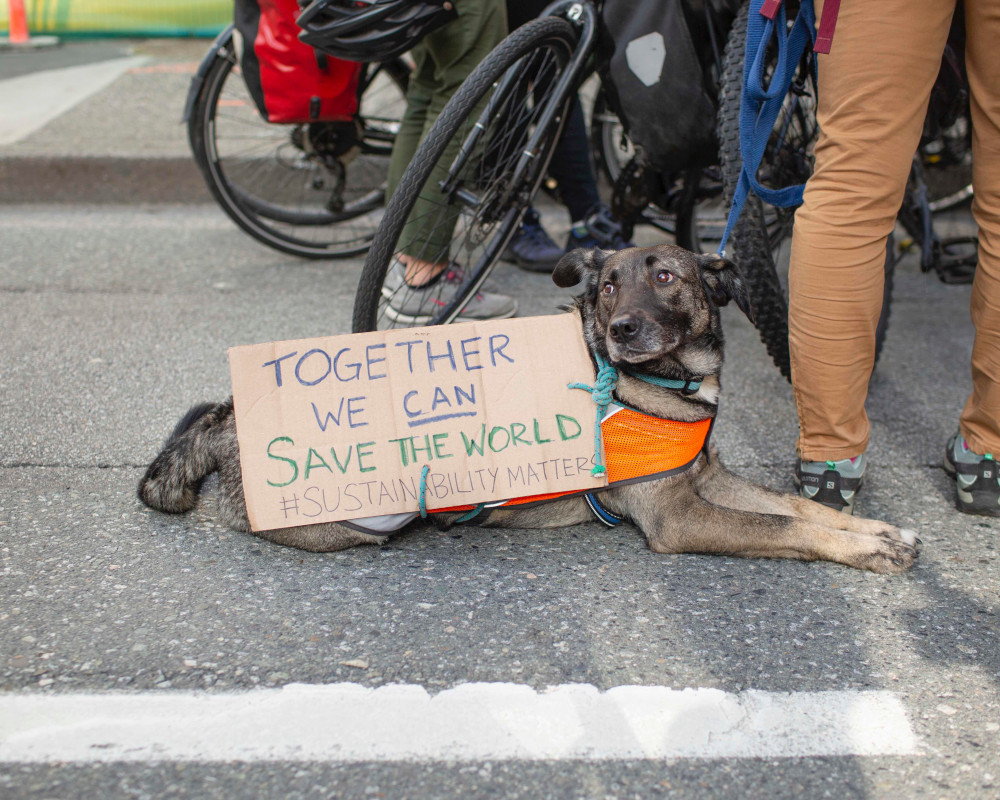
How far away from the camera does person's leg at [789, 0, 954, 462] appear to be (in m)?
2.31

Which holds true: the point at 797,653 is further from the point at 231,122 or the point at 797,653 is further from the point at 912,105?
the point at 231,122

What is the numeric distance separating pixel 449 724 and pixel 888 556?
138cm

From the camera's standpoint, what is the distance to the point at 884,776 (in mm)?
1751

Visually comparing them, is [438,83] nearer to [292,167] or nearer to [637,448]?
[292,167]

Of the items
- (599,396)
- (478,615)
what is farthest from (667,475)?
(478,615)

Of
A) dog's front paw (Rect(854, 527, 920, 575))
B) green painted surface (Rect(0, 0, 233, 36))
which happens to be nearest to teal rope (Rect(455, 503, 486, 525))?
dog's front paw (Rect(854, 527, 920, 575))

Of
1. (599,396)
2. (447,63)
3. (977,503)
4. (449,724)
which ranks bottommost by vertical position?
(977,503)

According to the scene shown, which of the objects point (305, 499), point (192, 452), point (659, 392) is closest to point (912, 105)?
point (659, 392)

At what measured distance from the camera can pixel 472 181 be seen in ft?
10.8

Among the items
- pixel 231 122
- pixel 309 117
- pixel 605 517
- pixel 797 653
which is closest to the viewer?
pixel 797 653

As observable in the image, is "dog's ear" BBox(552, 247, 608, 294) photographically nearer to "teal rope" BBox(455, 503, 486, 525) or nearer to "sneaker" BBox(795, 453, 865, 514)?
"teal rope" BBox(455, 503, 486, 525)

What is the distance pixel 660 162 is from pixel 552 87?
519mm

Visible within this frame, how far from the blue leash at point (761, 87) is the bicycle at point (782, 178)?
0.11 metres

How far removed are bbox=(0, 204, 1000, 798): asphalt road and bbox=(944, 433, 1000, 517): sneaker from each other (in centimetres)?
5
